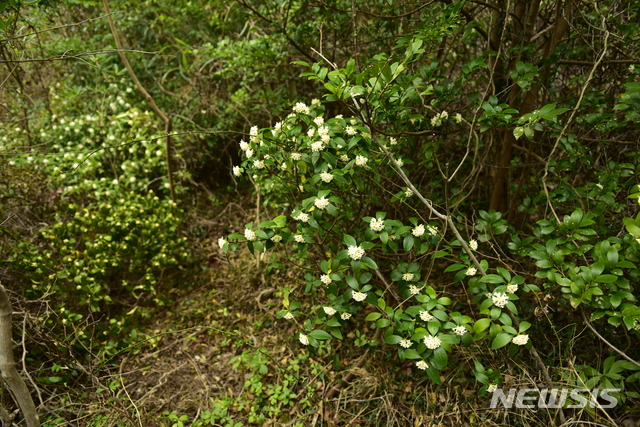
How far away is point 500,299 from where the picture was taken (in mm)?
1781

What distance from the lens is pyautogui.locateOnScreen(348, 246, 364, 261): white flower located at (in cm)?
184

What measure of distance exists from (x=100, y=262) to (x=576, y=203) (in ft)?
12.1

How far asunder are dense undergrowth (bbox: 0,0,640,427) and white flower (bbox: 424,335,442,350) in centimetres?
5

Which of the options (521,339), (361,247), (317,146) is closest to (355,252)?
(361,247)

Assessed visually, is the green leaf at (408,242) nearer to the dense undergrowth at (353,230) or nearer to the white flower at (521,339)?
the dense undergrowth at (353,230)

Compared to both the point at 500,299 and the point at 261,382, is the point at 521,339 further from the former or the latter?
the point at 261,382

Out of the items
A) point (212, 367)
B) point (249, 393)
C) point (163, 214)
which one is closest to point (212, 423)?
point (249, 393)

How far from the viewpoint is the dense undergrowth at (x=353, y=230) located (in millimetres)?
1970

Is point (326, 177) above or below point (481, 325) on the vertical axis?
above

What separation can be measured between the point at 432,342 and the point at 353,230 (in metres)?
0.98

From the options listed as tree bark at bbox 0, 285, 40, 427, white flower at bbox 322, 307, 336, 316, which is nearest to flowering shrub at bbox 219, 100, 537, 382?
white flower at bbox 322, 307, 336, 316

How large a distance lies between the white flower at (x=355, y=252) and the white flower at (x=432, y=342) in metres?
0.49

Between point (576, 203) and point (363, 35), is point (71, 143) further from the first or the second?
point (576, 203)

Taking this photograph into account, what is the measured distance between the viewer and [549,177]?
2.89 meters
